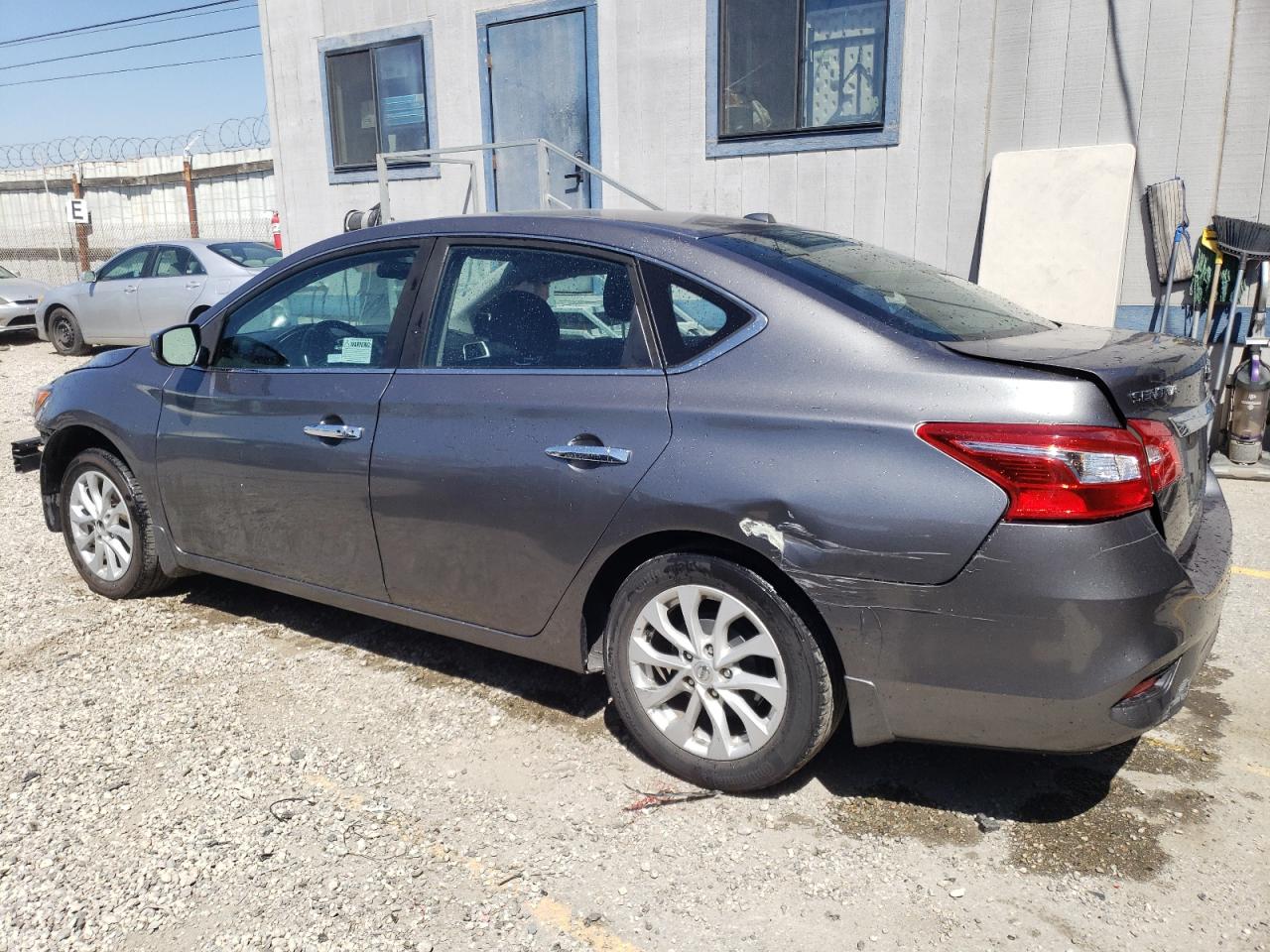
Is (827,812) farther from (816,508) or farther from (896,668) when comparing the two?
(816,508)

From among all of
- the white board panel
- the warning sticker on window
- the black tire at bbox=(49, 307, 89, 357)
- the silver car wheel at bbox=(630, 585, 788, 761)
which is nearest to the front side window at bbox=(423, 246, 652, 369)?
the warning sticker on window

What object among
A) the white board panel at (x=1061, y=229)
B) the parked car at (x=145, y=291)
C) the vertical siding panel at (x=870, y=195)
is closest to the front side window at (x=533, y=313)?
the white board panel at (x=1061, y=229)

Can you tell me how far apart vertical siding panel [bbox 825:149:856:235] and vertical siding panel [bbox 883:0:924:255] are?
0.29m

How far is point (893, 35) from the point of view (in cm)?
784

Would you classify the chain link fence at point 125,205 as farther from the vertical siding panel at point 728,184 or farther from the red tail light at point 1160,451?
the red tail light at point 1160,451

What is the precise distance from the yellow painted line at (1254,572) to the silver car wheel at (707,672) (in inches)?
128

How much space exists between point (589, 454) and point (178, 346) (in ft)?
6.67

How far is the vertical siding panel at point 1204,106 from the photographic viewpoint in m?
Result: 6.91

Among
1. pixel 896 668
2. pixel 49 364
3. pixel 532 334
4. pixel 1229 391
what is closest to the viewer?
pixel 896 668

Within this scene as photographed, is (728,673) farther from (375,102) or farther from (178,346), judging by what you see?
(375,102)

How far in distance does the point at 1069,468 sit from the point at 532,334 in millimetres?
1674

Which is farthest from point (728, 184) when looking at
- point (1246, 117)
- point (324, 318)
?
point (324, 318)

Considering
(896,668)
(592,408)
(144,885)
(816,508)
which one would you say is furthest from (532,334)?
(144,885)

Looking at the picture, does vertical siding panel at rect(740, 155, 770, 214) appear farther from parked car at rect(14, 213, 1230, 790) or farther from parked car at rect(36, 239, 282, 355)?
parked car at rect(36, 239, 282, 355)
